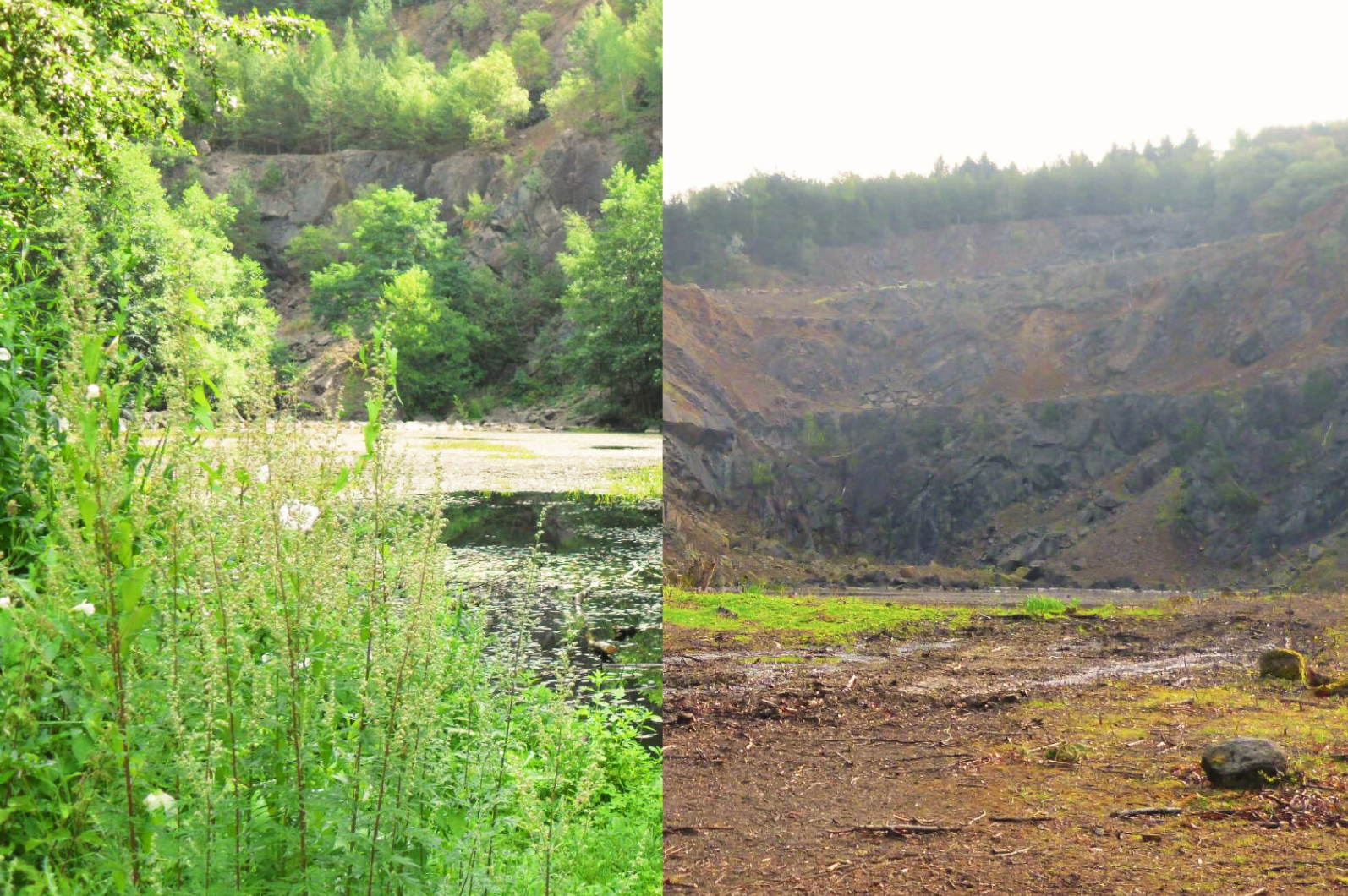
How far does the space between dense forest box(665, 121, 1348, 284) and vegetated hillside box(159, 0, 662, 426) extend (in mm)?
13956

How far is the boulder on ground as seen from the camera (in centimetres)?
140

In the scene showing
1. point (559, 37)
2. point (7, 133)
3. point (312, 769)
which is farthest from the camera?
point (559, 37)

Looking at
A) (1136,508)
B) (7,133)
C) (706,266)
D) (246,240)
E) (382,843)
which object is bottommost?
(382,843)

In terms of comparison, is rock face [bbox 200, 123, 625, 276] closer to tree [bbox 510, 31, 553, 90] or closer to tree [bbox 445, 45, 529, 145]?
tree [bbox 445, 45, 529, 145]

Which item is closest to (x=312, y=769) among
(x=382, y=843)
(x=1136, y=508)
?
(x=382, y=843)

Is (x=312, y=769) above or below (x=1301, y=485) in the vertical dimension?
below

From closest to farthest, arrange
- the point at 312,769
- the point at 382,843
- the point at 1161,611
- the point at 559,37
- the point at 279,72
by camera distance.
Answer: the point at 382,843 → the point at 1161,611 → the point at 312,769 → the point at 559,37 → the point at 279,72

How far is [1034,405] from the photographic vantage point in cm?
163

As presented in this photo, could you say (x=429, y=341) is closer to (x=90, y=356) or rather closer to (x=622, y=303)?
(x=622, y=303)

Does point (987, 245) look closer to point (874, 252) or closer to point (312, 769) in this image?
point (874, 252)

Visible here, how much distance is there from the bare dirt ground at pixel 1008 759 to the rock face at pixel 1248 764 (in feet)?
0.07

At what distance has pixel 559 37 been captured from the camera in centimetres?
2020

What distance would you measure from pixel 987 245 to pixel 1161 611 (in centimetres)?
67

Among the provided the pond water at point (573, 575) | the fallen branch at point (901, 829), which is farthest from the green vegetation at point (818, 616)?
the pond water at point (573, 575)
